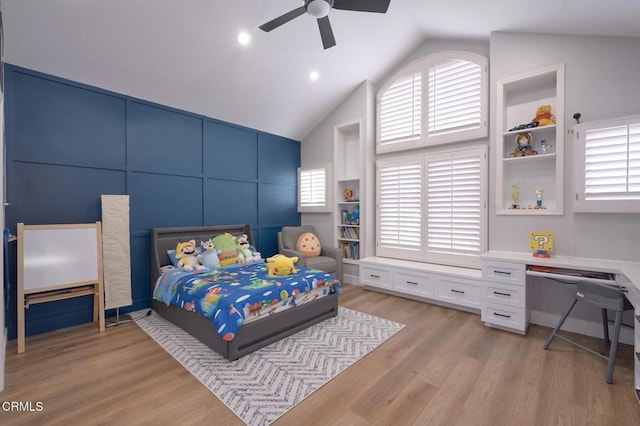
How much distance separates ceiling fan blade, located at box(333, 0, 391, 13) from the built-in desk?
2.75 metres

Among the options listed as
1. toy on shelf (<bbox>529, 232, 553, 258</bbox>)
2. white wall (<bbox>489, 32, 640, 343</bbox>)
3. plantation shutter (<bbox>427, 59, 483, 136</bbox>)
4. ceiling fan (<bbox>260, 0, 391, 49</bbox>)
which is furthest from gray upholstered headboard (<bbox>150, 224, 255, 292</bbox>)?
toy on shelf (<bbox>529, 232, 553, 258</bbox>)

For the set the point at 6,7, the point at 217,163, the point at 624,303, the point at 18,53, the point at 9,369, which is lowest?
the point at 9,369

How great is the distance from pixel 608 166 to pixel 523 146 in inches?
33.2

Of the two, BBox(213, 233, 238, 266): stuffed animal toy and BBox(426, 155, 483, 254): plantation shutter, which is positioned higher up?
BBox(426, 155, 483, 254): plantation shutter

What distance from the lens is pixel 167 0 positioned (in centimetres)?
288

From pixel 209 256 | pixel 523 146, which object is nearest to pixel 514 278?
pixel 523 146

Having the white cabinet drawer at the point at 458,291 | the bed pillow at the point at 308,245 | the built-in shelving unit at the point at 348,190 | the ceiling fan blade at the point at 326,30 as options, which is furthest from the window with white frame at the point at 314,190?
the ceiling fan blade at the point at 326,30

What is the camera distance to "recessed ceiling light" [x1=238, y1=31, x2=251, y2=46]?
11.3ft

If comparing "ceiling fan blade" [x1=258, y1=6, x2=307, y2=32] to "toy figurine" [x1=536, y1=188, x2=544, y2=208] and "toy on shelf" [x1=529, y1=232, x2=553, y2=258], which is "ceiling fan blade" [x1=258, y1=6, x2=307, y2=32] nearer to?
"toy figurine" [x1=536, y1=188, x2=544, y2=208]

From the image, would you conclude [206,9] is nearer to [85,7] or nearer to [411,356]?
[85,7]

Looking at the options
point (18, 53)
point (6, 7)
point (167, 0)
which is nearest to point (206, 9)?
point (167, 0)

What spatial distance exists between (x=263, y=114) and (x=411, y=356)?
4197 mm

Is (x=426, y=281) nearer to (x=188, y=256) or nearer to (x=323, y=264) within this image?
(x=323, y=264)

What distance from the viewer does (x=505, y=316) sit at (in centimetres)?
315
